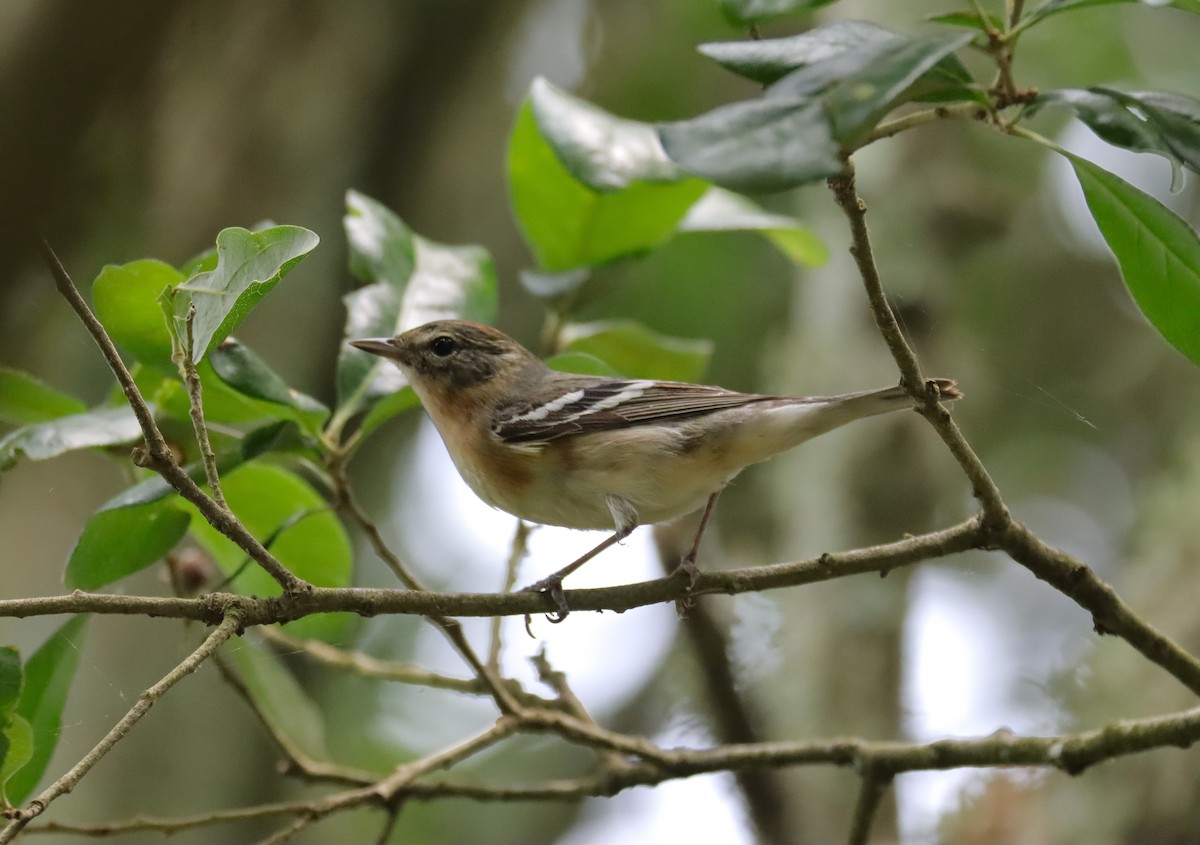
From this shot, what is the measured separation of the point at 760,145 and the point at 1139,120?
760mm

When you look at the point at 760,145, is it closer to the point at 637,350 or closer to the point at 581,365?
the point at 581,365

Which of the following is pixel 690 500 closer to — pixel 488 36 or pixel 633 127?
pixel 633 127

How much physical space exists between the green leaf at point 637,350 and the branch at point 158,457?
5.22ft

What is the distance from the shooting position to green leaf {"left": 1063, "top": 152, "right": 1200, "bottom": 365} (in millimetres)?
1897

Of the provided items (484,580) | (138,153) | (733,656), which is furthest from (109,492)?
(733,656)

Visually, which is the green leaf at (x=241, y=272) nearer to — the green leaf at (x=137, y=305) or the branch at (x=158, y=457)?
the branch at (x=158, y=457)

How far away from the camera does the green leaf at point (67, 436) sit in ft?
7.69

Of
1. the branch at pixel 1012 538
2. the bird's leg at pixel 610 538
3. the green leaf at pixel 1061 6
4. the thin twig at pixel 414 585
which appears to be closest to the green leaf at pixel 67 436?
the thin twig at pixel 414 585

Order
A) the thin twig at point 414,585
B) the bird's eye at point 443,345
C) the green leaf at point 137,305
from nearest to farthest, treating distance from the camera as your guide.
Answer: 1. the green leaf at point 137,305
2. the thin twig at point 414,585
3. the bird's eye at point 443,345

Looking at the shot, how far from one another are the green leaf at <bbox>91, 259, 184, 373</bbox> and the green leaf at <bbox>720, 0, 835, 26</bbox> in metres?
1.26

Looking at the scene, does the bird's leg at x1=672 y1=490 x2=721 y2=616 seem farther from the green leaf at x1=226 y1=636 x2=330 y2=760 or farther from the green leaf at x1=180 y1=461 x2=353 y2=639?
the green leaf at x1=226 y1=636 x2=330 y2=760

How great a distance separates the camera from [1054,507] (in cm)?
740

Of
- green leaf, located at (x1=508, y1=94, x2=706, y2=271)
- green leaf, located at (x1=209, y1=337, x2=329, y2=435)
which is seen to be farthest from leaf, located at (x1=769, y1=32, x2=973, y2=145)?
green leaf, located at (x1=508, y1=94, x2=706, y2=271)

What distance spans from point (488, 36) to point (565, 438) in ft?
12.4
